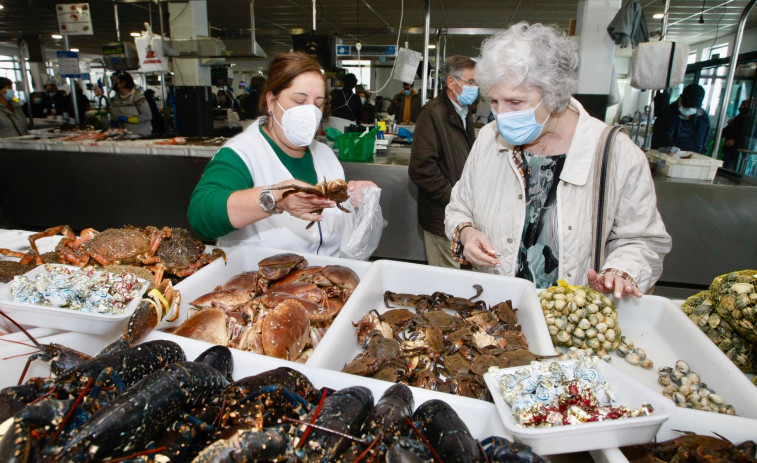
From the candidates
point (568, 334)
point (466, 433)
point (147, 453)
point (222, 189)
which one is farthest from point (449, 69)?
point (147, 453)

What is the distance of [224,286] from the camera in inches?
73.5

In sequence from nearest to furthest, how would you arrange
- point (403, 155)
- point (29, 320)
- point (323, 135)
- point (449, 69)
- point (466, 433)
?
1. point (466, 433)
2. point (29, 320)
3. point (449, 69)
4. point (403, 155)
5. point (323, 135)

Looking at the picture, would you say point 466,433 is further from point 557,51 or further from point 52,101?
point 52,101

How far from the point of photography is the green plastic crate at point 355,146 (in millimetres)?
4539

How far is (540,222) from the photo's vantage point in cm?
192

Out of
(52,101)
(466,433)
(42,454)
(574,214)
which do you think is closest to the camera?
(42,454)

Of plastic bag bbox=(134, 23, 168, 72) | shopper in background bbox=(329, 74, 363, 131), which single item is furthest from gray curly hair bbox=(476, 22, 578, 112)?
plastic bag bbox=(134, 23, 168, 72)

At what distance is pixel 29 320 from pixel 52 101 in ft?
40.6

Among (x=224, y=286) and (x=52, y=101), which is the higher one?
(x=52, y=101)

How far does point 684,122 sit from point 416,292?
656 cm

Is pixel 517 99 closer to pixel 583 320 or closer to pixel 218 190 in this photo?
pixel 583 320

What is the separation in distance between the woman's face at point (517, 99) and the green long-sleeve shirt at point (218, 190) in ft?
3.50

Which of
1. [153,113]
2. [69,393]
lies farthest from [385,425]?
[153,113]

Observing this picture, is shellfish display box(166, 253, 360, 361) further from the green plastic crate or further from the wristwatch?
the green plastic crate
